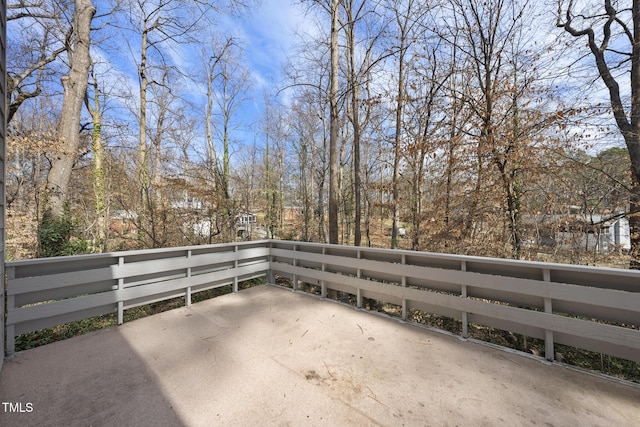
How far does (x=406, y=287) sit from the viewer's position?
2.79 meters

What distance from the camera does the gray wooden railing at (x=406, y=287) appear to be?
186 centimetres

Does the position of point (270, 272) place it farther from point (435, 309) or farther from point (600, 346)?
point (600, 346)

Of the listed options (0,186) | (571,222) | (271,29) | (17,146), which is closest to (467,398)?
(0,186)

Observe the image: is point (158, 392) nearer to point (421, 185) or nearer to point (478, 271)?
point (478, 271)

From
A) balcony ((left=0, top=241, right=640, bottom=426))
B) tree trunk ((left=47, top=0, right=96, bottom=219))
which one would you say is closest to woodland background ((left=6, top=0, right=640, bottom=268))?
tree trunk ((left=47, top=0, right=96, bottom=219))

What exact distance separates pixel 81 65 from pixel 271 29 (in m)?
4.33

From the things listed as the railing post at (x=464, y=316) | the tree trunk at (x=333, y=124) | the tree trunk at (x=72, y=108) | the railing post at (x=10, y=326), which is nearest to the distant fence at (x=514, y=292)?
the railing post at (x=464, y=316)

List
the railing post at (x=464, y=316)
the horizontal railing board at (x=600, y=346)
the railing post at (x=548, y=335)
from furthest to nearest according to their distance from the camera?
the railing post at (x=464, y=316) → the railing post at (x=548, y=335) → the horizontal railing board at (x=600, y=346)

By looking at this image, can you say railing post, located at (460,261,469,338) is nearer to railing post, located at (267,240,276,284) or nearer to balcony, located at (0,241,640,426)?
balcony, located at (0,241,640,426)

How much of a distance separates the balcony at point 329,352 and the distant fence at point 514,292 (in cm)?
1

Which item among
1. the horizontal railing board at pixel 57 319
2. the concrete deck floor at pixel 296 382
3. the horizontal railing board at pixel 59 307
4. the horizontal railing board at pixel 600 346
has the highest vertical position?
the horizontal railing board at pixel 59 307

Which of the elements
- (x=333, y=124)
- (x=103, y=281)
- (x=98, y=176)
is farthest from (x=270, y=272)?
(x=98, y=176)

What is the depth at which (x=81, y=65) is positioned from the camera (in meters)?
5.48

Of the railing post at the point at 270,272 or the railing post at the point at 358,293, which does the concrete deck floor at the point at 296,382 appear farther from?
the railing post at the point at 270,272
